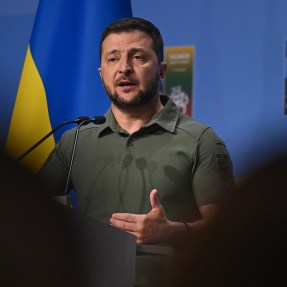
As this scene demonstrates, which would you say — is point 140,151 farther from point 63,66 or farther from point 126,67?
point 63,66

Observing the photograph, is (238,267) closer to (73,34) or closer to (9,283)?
(9,283)

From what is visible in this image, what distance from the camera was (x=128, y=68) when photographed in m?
2.62

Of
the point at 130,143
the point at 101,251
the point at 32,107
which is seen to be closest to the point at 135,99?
the point at 130,143

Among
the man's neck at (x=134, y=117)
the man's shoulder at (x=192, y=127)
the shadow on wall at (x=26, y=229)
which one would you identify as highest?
the man's neck at (x=134, y=117)

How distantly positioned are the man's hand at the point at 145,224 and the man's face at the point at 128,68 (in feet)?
2.95

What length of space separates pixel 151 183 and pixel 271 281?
6.55ft

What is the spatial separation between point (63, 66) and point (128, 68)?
107cm

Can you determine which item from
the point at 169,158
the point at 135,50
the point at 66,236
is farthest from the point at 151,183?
the point at 66,236

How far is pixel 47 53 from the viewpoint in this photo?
365cm

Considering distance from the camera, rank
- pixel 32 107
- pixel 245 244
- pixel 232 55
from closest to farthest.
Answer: pixel 245 244
pixel 32 107
pixel 232 55

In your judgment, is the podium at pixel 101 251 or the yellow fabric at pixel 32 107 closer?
the podium at pixel 101 251

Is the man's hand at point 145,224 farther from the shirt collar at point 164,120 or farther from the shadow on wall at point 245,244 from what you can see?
the shadow on wall at point 245,244

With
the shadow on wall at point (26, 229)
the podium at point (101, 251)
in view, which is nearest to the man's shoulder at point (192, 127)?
the podium at point (101, 251)

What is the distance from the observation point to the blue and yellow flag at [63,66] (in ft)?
11.6
